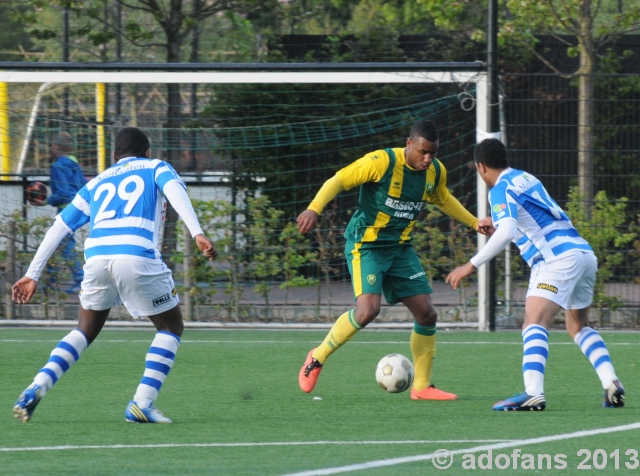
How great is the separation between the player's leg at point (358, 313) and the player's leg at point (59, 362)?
166 centimetres

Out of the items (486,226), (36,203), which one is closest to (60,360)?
(486,226)

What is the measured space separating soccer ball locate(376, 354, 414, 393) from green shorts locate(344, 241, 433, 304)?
0.48 metres

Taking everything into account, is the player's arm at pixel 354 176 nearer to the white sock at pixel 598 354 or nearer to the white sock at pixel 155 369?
the white sock at pixel 155 369

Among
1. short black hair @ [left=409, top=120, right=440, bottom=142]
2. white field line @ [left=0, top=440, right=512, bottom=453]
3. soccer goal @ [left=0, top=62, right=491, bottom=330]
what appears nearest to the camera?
white field line @ [left=0, top=440, right=512, bottom=453]

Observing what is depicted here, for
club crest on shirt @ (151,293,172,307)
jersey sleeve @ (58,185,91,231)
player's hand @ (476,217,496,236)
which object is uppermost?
jersey sleeve @ (58,185,91,231)

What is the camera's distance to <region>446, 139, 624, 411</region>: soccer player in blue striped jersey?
6918mm

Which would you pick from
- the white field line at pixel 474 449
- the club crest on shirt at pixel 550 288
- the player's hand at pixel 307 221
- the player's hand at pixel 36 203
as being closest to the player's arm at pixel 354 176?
the player's hand at pixel 307 221

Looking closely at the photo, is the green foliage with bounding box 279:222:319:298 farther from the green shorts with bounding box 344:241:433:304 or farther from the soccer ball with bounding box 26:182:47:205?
the green shorts with bounding box 344:241:433:304

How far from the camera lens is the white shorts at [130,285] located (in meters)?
6.48

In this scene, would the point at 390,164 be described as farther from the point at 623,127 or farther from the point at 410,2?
the point at 410,2

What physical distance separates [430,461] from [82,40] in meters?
13.8

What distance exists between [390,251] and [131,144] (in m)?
2.07

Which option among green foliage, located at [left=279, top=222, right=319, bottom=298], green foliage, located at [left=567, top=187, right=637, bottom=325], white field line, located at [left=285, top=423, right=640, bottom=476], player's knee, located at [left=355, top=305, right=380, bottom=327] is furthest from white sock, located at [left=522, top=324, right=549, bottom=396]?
green foliage, located at [left=279, top=222, right=319, bottom=298]

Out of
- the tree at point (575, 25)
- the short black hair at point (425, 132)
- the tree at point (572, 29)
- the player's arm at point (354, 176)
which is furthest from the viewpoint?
the tree at point (575, 25)
